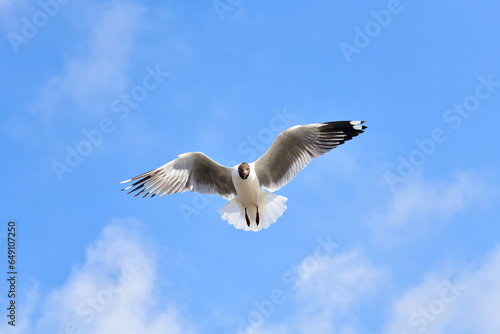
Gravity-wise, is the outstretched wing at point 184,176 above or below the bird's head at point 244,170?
above

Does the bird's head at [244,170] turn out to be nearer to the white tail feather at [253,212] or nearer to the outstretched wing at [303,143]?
the outstretched wing at [303,143]

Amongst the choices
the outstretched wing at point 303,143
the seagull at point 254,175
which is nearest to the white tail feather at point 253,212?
the seagull at point 254,175

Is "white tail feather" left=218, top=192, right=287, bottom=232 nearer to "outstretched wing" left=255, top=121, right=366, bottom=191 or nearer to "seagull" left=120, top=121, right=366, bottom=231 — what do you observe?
"seagull" left=120, top=121, right=366, bottom=231

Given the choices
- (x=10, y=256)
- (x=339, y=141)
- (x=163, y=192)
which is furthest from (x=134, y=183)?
(x=339, y=141)

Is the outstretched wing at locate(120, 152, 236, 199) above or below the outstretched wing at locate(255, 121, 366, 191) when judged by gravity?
above

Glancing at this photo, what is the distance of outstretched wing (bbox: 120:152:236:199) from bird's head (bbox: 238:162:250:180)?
0.32 metres

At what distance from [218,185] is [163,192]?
756 mm

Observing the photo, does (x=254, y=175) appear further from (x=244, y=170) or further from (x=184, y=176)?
(x=184, y=176)

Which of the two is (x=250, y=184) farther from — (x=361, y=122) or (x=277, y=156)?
(x=361, y=122)

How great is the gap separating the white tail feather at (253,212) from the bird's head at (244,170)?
1.46ft

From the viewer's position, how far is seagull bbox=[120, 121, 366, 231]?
999 cm

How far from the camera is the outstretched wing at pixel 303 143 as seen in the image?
32.7ft

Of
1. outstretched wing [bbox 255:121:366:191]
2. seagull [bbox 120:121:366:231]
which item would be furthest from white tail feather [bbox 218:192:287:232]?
outstretched wing [bbox 255:121:366:191]

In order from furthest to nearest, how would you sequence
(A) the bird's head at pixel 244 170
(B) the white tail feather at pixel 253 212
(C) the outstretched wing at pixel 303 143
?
(B) the white tail feather at pixel 253 212, (C) the outstretched wing at pixel 303 143, (A) the bird's head at pixel 244 170
